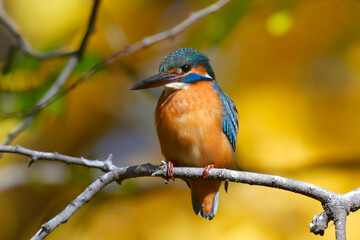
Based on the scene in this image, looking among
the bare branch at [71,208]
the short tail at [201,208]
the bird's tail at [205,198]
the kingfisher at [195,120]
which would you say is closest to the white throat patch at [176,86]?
the kingfisher at [195,120]

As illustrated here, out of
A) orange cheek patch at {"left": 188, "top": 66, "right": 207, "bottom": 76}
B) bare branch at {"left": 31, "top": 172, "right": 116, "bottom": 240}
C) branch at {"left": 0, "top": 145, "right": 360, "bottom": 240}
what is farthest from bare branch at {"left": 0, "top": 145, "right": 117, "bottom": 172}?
orange cheek patch at {"left": 188, "top": 66, "right": 207, "bottom": 76}

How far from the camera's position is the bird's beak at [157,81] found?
10.5ft

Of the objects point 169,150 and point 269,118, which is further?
point 269,118

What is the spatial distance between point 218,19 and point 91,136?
2014mm

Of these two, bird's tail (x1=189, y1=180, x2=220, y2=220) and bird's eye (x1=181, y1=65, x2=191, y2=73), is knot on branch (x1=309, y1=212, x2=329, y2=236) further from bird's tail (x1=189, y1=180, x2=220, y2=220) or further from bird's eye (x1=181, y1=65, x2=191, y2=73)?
bird's eye (x1=181, y1=65, x2=191, y2=73)

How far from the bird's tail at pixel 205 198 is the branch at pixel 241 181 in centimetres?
77

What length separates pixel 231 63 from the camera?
4.30m

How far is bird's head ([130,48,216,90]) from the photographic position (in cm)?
335

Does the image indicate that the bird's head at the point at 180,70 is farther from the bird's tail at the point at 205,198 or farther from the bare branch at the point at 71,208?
the bare branch at the point at 71,208

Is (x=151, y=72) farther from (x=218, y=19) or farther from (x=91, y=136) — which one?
(x=218, y=19)

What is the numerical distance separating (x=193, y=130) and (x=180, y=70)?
0.47 m

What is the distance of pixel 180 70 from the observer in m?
3.41

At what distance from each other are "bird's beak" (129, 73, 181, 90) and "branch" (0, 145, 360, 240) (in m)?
0.65

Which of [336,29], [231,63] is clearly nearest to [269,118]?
[231,63]
